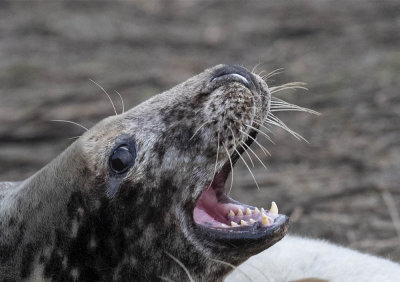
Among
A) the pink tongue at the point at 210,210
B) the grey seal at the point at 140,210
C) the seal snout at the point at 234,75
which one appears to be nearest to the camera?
the grey seal at the point at 140,210

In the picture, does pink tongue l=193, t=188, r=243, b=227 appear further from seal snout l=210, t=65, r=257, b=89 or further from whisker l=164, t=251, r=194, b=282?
seal snout l=210, t=65, r=257, b=89

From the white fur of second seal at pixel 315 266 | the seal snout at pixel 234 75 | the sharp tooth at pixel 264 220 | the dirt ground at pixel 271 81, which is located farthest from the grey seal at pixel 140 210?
the dirt ground at pixel 271 81

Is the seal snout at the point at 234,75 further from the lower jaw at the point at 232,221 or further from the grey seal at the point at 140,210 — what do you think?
the lower jaw at the point at 232,221

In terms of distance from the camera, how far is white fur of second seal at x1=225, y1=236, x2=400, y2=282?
16.1ft

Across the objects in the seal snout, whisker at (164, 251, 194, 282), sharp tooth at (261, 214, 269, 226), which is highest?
the seal snout

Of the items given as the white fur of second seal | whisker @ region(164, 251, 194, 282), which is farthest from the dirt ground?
whisker @ region(164, 251, 194, 282)

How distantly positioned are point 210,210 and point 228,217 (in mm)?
132

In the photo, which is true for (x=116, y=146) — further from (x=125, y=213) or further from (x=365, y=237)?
(x=365, y=237)

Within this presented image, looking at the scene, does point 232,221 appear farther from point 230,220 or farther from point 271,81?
point 271,81

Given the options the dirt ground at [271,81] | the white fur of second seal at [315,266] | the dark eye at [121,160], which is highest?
the dark eye at [121,160]

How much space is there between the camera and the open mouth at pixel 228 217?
4.07m

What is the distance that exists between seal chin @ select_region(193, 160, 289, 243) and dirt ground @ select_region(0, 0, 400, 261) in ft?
4.90

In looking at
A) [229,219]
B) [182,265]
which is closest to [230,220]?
[229,219]

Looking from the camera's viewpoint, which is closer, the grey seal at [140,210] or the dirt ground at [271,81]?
the grey seal at [140,210]
